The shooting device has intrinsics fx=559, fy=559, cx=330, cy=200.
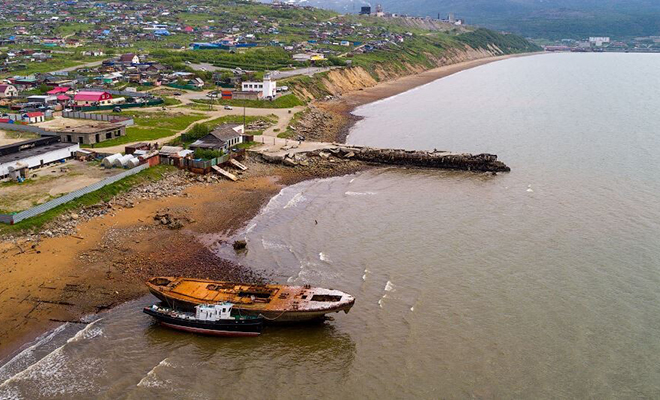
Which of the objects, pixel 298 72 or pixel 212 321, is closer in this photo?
pixel 212 321

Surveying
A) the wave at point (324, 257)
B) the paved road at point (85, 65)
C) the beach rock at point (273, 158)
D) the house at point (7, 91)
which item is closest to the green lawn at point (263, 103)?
the beach rock at point (273, 158)

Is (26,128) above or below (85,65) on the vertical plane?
below

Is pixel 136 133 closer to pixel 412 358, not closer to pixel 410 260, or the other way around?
pixel 410 260

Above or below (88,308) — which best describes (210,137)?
above

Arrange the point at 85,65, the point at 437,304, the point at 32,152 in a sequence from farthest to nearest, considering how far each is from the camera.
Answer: the point at 85,65, the point at 32,152, the point at 437,304

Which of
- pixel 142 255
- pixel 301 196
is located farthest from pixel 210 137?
pixel 142 255

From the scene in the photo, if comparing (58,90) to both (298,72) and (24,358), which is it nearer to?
(298,72)

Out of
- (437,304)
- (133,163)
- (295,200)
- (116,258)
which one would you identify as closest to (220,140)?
(133,163)

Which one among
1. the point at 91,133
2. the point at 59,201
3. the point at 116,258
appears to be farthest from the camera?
the point at 91,133

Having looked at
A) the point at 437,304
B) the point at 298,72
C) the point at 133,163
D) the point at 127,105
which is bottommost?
the point at 437,304
